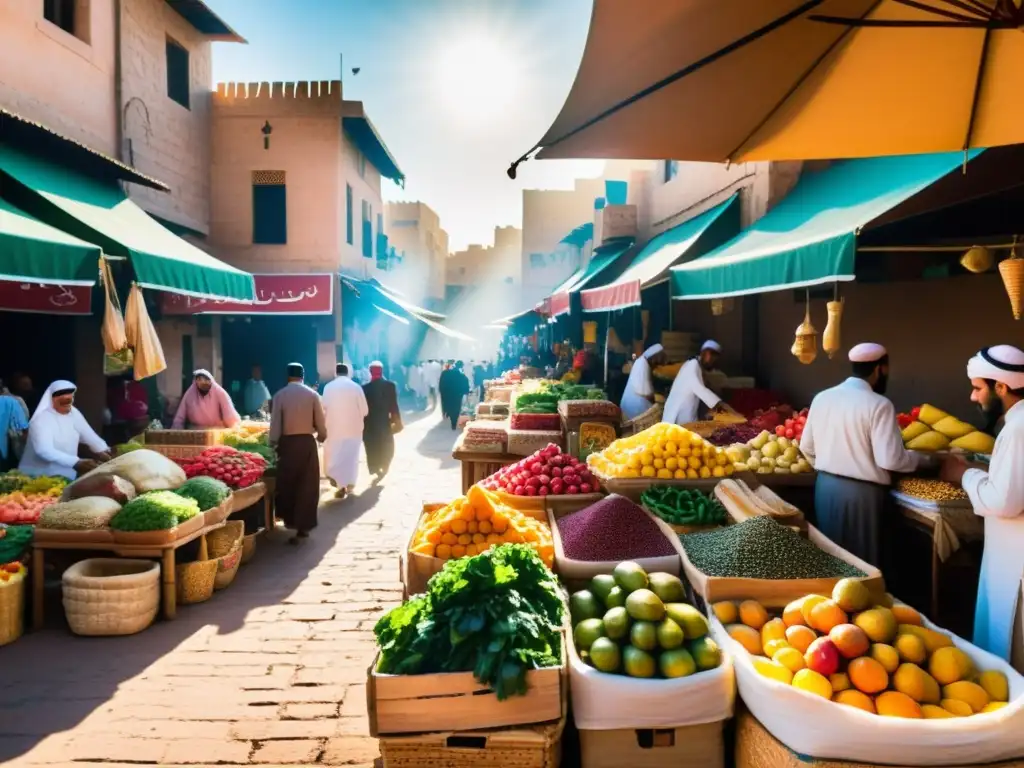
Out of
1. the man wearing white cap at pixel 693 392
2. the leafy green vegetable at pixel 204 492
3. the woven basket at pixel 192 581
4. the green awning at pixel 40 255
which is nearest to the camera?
the green awning at pixel 40 255

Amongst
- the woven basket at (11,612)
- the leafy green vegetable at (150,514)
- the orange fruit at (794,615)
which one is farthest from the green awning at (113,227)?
the orange fruit at (794,615)

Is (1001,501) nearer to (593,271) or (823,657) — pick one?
(823,657)

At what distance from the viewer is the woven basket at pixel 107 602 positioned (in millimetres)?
4812

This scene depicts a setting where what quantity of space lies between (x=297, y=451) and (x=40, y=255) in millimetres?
3025

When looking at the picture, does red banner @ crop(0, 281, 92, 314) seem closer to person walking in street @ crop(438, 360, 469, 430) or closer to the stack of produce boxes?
person walking in street @ crop(438, 360, 469, 430)

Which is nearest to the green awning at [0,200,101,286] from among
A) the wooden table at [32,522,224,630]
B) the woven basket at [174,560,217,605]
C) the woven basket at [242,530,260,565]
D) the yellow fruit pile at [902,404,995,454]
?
the wooden table at [32,522,224,630]

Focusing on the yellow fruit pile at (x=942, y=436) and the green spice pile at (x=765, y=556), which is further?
the yellow fruit pile at (x=942, y=436)

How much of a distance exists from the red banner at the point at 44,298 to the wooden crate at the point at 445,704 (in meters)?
8.98

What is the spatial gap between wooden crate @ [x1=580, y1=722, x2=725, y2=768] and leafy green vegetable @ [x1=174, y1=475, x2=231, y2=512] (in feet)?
13.3

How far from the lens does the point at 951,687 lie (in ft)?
8.47

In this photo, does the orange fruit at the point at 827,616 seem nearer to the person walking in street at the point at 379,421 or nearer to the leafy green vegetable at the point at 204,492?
the leafy green vegetable at the point at 204,492

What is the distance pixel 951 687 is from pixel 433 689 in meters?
1.91

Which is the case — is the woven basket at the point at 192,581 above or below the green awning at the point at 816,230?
below

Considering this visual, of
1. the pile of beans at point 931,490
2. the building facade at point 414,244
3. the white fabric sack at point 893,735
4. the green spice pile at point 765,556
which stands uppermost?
the building facade at point 414,244
